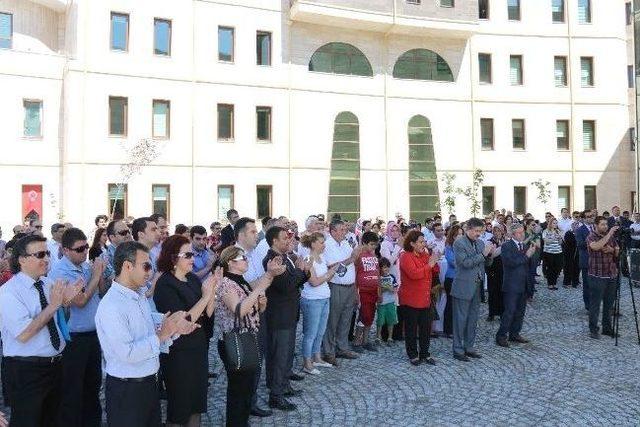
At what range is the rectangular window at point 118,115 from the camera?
1005 inches

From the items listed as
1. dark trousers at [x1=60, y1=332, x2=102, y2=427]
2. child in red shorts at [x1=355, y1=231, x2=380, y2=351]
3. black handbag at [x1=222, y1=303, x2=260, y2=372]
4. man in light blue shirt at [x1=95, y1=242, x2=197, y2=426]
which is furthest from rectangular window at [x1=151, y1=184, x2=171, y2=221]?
man in light blue shirt at [x1=95, y1=242, x2=197, y2=426]

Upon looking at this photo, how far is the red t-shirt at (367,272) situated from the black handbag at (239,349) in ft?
14.3

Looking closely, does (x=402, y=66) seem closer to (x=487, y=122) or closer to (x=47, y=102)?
(x=487, y=122)

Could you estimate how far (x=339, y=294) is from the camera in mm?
9273

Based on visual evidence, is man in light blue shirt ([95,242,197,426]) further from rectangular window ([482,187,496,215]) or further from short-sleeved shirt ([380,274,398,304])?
rectangular window ([482,187,496,215])

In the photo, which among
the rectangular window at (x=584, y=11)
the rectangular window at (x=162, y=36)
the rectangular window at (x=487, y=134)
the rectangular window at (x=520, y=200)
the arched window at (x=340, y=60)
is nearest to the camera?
the rectangular window at (x=162, y=36)

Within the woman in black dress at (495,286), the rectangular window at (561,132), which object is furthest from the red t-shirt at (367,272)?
the rectangular window at (561,132)

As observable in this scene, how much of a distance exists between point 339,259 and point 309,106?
809 inches

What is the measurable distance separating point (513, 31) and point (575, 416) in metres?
29.8

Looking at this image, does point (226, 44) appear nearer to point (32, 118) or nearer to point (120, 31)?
point (120, 31)

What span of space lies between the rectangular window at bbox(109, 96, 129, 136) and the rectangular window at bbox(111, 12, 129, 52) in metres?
2.18

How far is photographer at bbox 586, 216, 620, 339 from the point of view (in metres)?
10.6

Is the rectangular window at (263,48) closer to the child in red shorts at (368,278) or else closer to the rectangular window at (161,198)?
the rectangular window at (161,198)

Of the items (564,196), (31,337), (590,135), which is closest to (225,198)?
(564,196)
